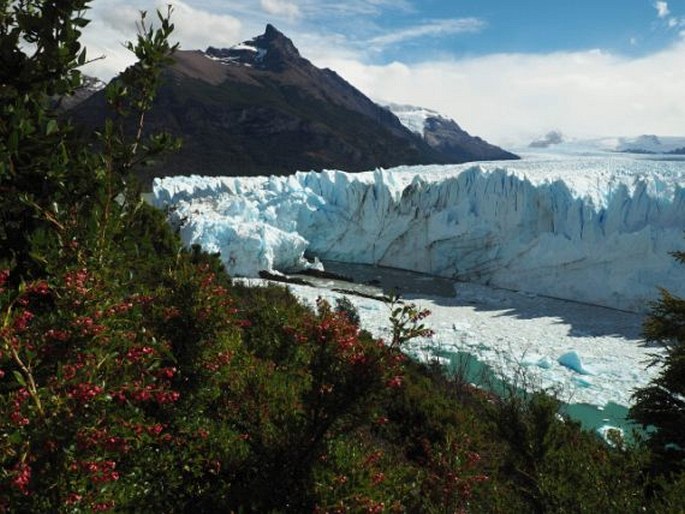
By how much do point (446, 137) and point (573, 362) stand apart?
148 m

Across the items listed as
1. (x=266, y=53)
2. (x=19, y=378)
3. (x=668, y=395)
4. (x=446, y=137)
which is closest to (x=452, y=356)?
(x=668, y=395)

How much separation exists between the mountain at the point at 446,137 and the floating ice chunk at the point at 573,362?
127 metres

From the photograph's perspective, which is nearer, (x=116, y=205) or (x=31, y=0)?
(x=116, y=205)

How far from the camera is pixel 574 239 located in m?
27.1

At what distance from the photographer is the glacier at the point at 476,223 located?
84.0ft

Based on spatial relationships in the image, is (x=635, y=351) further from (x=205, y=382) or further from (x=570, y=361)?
(x=205, y=382)

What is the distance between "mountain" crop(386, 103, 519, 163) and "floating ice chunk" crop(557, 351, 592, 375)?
416ft

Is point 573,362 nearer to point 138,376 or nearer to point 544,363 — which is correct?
point 544,363

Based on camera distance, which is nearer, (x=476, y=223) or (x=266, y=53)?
(x=476, y=223)

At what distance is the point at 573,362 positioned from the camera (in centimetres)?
1712

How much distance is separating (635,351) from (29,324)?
20.5 meters

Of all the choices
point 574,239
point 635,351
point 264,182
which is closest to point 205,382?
point 635,351

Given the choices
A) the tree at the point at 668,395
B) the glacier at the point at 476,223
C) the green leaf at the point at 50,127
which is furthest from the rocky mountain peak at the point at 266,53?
the green leaf at the point at 50,127

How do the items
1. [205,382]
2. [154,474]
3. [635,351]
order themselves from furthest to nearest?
[635,351], [205,382], [154,474]
